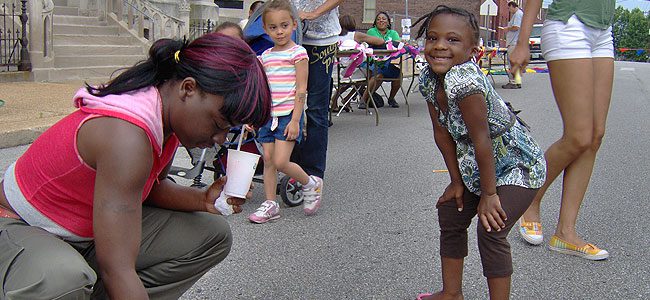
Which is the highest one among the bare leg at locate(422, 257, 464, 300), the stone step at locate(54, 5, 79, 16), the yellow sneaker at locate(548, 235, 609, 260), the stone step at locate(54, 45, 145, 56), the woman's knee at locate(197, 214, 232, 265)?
the stone step at locate(54, 5, 79, 16)

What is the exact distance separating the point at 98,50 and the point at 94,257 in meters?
12.3

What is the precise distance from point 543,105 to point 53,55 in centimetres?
825

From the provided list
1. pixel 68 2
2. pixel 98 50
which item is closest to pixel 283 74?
pixel 98 50

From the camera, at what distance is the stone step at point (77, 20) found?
15.1 metres

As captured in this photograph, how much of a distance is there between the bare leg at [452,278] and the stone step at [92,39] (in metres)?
11.7

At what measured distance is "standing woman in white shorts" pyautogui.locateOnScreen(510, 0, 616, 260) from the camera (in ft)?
13.2

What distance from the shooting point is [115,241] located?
2182mm

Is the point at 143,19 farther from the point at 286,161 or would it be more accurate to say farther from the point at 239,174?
the point at 239,174

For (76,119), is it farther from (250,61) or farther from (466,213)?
(466,213)

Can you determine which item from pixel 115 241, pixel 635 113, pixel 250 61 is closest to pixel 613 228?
pixel 250 61

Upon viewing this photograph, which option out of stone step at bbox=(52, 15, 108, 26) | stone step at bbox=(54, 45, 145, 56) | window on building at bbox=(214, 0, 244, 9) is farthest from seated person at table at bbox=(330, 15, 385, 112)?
window on building at bbox=(214, 0, 244, 9)

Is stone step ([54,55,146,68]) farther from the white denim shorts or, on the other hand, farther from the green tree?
the green tree

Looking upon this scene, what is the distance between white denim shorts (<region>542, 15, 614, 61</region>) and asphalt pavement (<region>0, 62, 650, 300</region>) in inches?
44.4

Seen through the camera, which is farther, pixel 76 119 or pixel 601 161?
pixel 601 161
